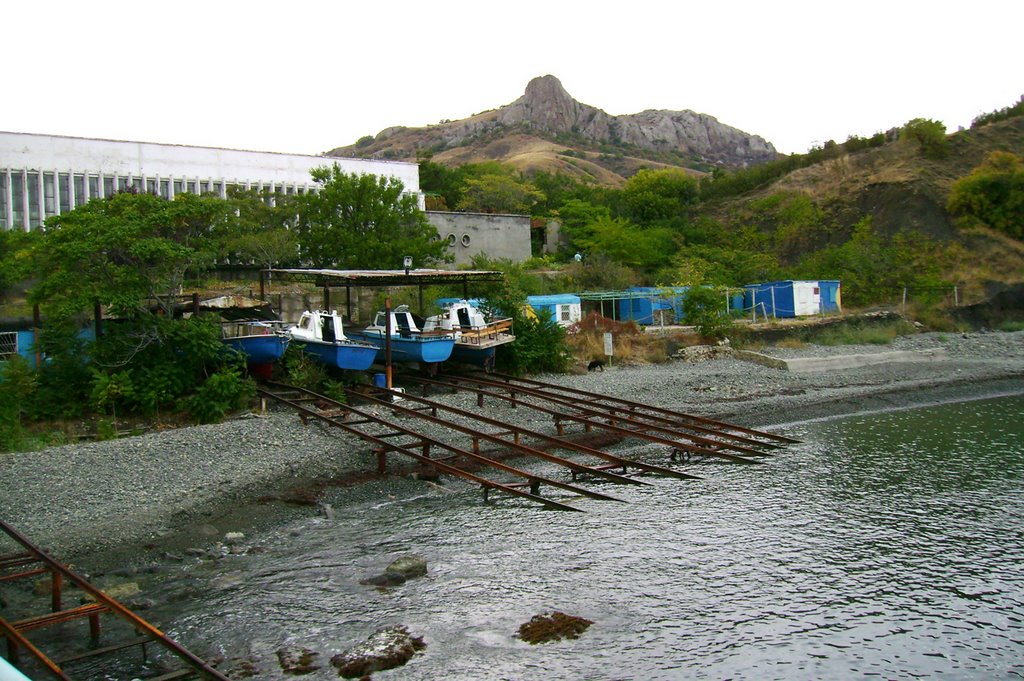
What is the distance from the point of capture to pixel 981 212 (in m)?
53.0

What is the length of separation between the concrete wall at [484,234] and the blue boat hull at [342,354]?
20.6 m

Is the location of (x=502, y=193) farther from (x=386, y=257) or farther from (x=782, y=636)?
(x=782, y=636)

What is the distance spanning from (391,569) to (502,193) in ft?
171

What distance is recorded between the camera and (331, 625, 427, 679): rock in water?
→ 348 inches

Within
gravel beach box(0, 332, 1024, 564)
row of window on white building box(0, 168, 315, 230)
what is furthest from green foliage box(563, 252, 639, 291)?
gravel beach box(0, 332, 1024, 564)

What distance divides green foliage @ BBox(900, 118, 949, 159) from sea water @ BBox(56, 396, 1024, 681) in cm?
5293

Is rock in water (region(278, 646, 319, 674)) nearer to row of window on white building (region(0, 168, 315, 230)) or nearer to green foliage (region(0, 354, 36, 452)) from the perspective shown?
green foliage (region(0, 354, 36, 452))

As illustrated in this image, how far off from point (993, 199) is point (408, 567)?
53623 millimetres

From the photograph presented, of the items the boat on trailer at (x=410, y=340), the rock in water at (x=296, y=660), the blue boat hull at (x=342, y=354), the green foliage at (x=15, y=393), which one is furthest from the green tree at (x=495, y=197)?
the rock in water at (x=296, y=660)

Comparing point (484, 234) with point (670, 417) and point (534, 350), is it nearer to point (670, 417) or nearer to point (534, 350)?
point (534, 350)

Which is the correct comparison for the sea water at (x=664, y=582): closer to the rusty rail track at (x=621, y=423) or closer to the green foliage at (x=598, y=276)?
the rusty rail track at (x=621, y=423)

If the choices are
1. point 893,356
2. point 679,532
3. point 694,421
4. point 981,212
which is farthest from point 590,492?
point 981,212

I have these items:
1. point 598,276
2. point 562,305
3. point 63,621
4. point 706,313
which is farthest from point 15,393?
point 598,276

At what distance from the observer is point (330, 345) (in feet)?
73.9
